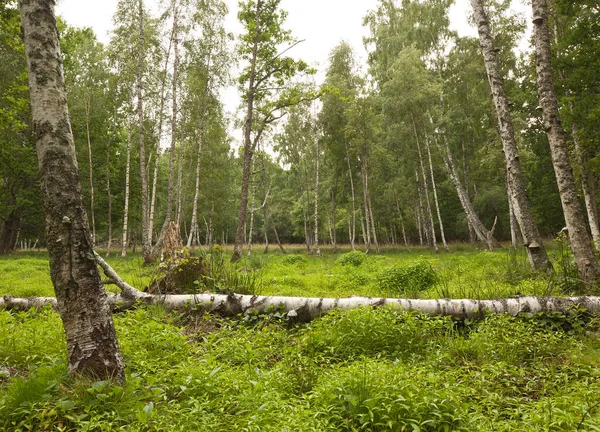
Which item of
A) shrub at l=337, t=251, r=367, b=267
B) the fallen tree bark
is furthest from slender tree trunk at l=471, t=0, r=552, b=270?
shrub at l=337, t=251, r=367, b=267

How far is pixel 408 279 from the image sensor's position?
27.9ft

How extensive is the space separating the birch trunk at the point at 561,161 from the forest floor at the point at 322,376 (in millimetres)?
1021

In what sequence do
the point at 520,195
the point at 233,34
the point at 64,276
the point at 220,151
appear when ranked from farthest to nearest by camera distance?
the point at 220,151, the point at 233,34, the point at 520,195, the point at 64,276

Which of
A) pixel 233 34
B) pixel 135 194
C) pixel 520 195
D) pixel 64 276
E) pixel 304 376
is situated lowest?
pixel 304 376

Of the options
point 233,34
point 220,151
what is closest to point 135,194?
point 220,151

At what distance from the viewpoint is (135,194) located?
98.5 feet

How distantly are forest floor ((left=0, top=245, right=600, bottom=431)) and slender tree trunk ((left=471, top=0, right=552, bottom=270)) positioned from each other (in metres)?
2.46

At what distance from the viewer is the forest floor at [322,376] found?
8.25 ft

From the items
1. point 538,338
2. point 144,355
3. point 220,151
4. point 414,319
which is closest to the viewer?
point 144,355

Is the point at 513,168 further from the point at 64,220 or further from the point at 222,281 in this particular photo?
the point at 64,220

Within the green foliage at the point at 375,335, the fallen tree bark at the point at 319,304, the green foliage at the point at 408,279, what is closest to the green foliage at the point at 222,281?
the fallen tree bark at the point at 319,304

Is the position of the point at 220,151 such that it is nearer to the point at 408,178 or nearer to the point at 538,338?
the point at 408,178

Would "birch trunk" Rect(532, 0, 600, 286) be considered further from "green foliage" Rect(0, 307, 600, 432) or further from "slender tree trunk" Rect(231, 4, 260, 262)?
"slender tree trunk" Rect(231, 4, 260, 262)

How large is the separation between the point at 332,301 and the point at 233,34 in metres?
21.9
